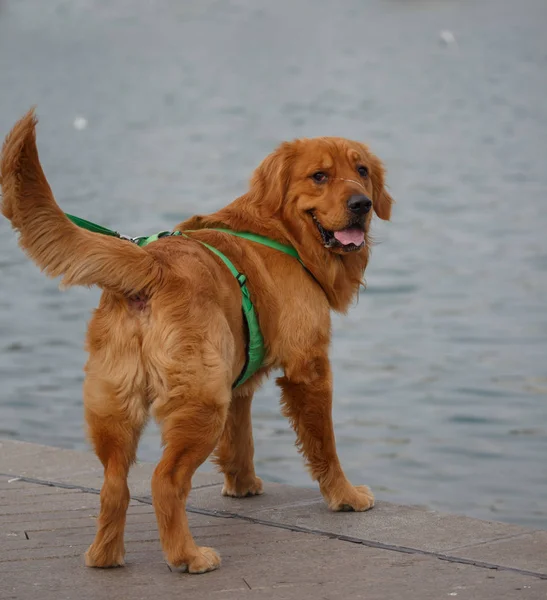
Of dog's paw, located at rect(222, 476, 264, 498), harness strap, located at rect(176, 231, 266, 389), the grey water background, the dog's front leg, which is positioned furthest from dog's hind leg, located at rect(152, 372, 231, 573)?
the grey water background

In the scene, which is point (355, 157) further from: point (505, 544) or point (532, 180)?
point (532, 180)

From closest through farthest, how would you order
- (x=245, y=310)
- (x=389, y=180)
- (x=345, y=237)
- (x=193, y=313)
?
(x=193, y=313) < (x=245, y=310) < (x=345, y=237) < (x=389, y=180)

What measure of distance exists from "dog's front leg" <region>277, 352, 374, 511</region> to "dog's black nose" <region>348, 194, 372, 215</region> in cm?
68

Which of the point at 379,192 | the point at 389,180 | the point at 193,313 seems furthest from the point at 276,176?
the point at 389,180

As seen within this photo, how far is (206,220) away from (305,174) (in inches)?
20.1

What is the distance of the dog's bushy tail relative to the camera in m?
4.03

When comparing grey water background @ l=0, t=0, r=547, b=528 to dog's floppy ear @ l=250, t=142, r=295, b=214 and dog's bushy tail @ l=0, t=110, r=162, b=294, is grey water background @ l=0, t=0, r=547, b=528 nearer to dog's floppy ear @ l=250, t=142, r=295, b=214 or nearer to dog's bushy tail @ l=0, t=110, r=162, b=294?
dog's floppy ear @ l=250, t=142, r=295, b=214

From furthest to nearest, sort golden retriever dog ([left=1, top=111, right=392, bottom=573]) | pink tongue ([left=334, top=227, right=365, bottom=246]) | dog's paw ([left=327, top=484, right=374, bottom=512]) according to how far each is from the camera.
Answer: dog's paw ([left=327, top=484, right=374, bottom=512]) < pink tongue ([left=334, top=227, right=365, bottom=246]) < golden retriever dog ([left=1, top=111, right=392, bottom=573])

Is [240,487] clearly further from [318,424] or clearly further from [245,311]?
[245,311]

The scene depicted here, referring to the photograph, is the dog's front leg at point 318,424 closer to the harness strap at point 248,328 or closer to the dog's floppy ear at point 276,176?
the harness strap at point 248,328

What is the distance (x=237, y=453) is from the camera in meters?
5.48

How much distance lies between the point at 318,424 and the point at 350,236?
2.91 feet

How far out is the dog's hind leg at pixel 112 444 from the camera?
4.25 m

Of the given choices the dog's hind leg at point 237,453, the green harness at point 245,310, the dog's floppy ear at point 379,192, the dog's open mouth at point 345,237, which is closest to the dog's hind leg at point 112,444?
the green harness at point 245,310
